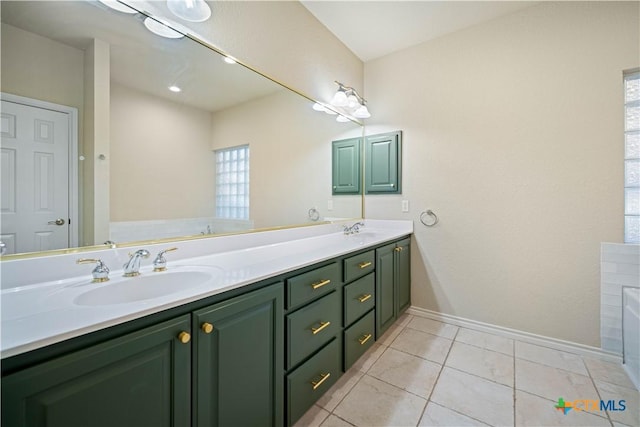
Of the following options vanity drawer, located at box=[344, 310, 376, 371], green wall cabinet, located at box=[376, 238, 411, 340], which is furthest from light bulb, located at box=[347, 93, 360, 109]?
vanity drawer, located at box=[344, 310, 376, 371]

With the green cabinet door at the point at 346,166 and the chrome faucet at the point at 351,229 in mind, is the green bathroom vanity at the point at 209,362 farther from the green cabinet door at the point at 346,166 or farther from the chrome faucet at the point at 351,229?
the green cabinet door at the point at 346,166

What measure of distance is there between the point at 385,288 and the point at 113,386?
68.7 inches

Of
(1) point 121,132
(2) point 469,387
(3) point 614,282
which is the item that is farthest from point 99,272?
(3) point 614,282

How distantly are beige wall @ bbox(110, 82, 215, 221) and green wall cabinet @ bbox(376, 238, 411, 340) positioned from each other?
128 centimetres

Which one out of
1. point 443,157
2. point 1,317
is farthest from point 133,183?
point 443,157

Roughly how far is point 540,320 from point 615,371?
0.44 meters

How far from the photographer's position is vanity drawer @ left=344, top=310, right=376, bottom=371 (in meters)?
1.62

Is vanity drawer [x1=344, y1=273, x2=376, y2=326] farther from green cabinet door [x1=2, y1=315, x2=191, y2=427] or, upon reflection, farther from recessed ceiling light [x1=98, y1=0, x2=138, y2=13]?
recessed ceiling light [x1=98, y1=0, x2=138, y2=13]

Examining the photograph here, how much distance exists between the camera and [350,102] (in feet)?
8.34

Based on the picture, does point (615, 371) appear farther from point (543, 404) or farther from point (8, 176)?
point (8, 176)

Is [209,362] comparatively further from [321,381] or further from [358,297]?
[358,297]

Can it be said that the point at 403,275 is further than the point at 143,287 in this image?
Yes

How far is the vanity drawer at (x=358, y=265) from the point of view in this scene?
1.60 metres

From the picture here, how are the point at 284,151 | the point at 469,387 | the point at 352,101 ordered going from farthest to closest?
1. the point at 352,101
2. the point at 284,151
3. the point at 469,387
